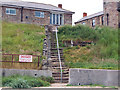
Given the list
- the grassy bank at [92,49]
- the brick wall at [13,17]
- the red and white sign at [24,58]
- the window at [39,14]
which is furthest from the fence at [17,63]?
the window at [39,14]

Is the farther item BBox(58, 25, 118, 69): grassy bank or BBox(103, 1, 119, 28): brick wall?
BBox(103, 1, 119, 28): brick wall

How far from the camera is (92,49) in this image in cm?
2095

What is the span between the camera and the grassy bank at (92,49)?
1797 cm

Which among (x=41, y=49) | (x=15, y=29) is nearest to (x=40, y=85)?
(x=41, y=49)

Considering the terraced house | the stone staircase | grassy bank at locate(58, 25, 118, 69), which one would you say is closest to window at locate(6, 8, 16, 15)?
the terraced house

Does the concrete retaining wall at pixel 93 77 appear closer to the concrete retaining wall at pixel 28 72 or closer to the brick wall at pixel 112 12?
the concrete retaining wall at pixel 28 72

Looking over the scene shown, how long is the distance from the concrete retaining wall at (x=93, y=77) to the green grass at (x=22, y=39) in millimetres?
6219

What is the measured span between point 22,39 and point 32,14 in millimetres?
12936

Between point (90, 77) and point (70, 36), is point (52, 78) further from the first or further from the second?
point (70, 36)

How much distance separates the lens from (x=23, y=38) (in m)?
23.4

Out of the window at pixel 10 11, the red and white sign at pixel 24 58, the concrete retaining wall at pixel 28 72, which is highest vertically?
the window at pixel 10 11

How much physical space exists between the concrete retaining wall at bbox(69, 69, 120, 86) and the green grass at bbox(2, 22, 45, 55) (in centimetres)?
622

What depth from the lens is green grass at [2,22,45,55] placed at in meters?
19.9

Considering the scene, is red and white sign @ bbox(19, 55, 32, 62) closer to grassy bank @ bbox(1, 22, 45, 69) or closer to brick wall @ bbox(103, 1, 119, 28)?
grassy bank @ bbox(1, 22, 45, 69)
